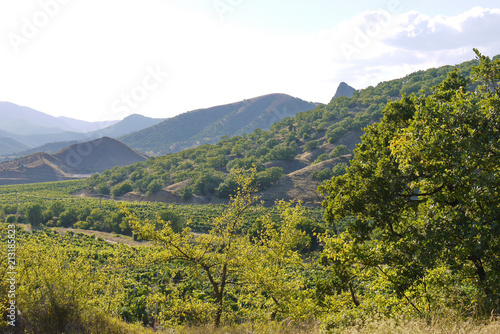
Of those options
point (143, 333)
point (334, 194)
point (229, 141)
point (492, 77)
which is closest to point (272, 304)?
point (143, 333)

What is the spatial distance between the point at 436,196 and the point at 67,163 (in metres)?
195

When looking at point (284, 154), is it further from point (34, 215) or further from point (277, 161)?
point (34, 215)

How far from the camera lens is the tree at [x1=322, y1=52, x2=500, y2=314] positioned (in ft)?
20.7

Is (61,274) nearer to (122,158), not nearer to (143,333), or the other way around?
(143,333)

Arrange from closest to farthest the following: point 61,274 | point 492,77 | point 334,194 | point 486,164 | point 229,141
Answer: point 486,164 < point 492,77 < point 334,194 < point 61,274 < point 229,141

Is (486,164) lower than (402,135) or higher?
lower

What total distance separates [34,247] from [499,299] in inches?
534

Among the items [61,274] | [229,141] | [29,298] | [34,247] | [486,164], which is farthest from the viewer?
[229,141]

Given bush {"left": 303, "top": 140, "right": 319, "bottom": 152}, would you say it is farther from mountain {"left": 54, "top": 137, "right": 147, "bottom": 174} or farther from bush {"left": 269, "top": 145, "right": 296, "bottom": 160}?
mountain {"left": 54, "top": 137, "right": 147, "bottom": 174}

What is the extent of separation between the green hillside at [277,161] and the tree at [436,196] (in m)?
50.1

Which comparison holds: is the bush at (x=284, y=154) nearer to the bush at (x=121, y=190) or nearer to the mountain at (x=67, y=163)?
Answer: the bush at (x=121, y=190)

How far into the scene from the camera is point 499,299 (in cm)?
618

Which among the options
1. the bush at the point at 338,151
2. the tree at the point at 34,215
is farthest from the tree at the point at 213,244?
the bush at the point at 338,151

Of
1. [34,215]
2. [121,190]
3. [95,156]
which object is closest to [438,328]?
[34,215]
